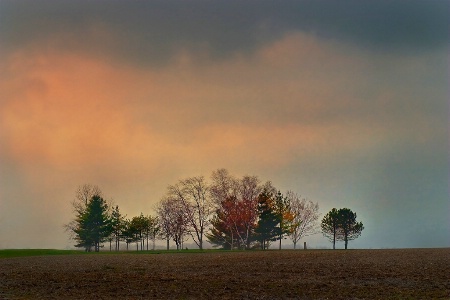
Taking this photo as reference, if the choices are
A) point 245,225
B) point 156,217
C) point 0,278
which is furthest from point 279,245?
point 0,278

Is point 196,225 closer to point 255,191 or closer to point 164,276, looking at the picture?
point 255,191

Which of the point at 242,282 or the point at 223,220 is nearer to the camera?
the point at 242,282

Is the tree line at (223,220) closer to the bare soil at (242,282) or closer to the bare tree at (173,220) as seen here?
the bare tree at (173,220)

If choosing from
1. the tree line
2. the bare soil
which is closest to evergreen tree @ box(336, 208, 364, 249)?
the tree line

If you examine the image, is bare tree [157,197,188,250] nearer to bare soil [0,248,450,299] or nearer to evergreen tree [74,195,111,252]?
evergreen tree [74,195,111,252]

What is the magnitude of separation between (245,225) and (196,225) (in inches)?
488

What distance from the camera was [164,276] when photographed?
42125 mm

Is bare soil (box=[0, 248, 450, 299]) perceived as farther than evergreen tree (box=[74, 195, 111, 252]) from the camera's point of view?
No

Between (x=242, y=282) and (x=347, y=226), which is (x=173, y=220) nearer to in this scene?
(x=347, y=226)

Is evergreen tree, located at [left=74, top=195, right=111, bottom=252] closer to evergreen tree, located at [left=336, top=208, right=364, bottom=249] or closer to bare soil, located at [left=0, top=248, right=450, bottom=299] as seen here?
evergreen tree, located at [left=336, top=208, right=364, bottom=249]

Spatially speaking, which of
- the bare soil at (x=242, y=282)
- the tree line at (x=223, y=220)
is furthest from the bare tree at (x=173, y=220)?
the bare soil at (x=242, y=282)

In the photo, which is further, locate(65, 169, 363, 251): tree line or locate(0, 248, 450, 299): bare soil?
locate(65, 169, 363, 251): tree line

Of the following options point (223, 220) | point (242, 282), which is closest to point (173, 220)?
point (223, 220)

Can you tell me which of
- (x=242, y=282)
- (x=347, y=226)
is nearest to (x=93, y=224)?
(x=347, y=226)
